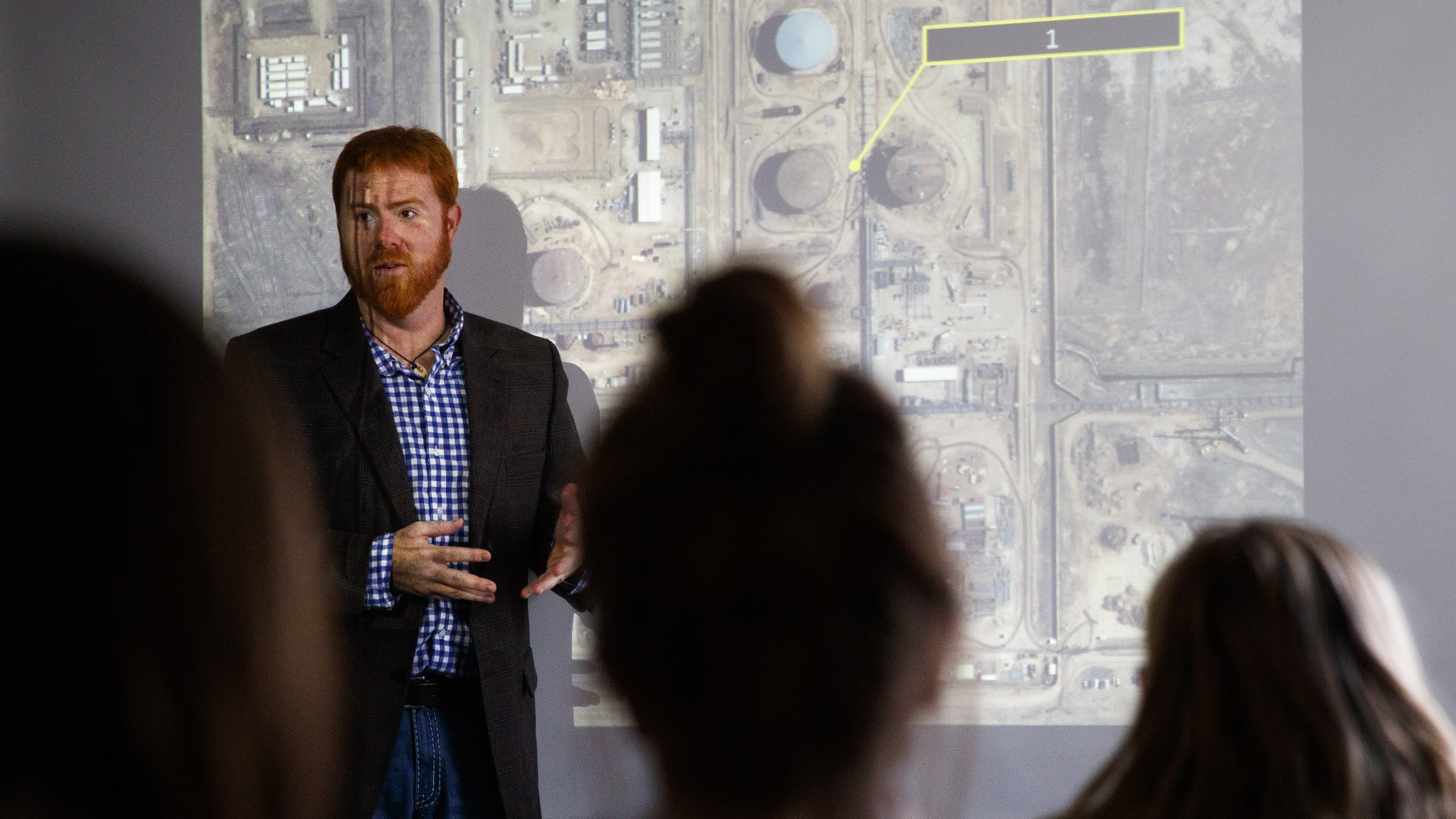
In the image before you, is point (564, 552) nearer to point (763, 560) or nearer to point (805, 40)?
point (763, 560)

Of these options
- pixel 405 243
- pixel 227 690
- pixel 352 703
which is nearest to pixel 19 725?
pixel 227 690

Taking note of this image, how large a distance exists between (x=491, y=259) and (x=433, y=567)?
3.90 ft

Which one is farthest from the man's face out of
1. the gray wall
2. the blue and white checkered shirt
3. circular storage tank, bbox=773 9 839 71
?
the gray wall

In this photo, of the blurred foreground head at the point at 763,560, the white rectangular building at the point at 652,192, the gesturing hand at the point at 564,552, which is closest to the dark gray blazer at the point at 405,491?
the gesturing hand at the point at 564,552

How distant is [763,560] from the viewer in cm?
70

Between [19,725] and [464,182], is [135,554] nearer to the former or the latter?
[19,725]

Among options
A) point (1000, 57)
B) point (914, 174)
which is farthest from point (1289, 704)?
point (1000, 57)

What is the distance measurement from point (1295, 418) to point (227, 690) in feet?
8.57

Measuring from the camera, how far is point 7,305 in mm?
462

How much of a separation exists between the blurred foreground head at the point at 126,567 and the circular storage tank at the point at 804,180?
2.40m

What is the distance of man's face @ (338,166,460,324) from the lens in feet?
7.45

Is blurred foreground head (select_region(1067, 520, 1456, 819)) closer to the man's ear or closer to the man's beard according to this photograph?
the man's beard

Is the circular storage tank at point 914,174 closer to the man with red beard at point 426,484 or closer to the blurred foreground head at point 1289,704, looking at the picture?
the man with red beard at point 426,484

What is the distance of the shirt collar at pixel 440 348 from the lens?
7.11 feet
